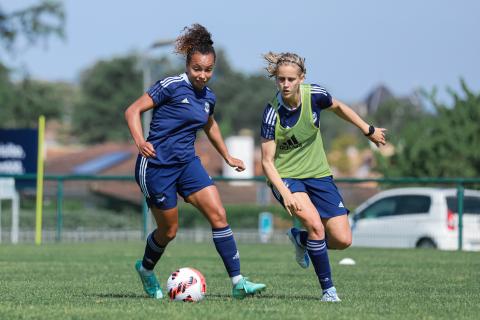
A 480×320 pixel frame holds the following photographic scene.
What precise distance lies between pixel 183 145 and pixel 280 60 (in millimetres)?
1074

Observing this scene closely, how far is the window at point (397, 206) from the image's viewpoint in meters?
21.8

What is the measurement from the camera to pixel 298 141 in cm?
919

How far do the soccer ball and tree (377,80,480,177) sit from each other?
907 inches

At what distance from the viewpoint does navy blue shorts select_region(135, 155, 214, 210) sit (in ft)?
29.2

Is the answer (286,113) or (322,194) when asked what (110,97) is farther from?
(286,113)

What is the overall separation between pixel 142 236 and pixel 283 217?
3619 millimetres

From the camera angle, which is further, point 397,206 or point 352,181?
point 352,181

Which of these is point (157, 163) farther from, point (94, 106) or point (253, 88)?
point (253, 88)

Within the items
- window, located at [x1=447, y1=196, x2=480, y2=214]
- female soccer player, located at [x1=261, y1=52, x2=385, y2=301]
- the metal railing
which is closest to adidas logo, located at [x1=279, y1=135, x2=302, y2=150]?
female soccer player, located at [x1=261, y1=52, x2=385, y2=301]

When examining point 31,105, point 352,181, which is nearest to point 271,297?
point 352,181

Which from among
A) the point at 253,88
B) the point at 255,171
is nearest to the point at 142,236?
the point at 255,171

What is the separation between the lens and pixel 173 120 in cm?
887

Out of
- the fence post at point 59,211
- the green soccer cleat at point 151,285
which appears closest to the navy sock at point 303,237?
the green soccer cleat at point 151,285

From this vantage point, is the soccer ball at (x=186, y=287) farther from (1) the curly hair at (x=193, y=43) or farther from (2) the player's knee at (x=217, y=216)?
(1) the curly hair at (x=193, y=43)
